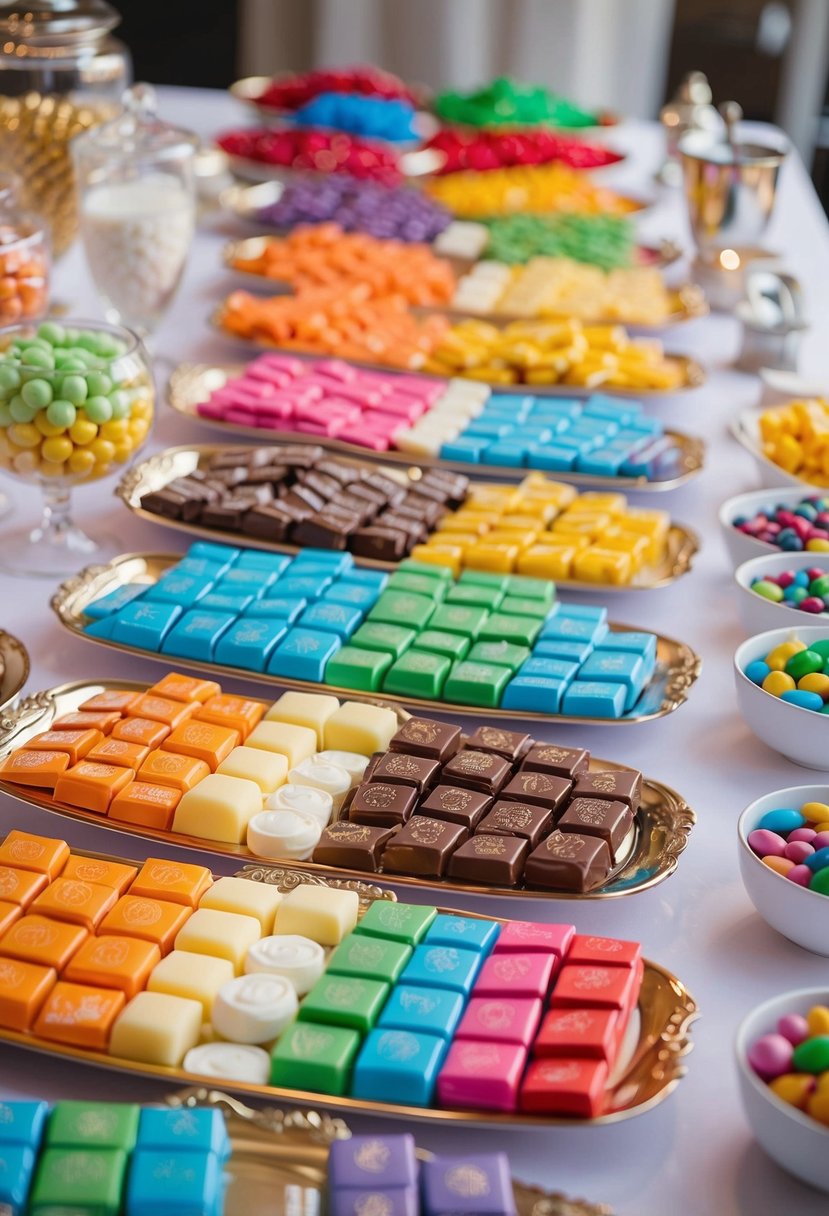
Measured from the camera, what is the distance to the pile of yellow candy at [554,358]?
192 centimetres

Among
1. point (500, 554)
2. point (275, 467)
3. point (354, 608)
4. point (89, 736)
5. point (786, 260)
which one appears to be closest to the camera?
point (89, 736)

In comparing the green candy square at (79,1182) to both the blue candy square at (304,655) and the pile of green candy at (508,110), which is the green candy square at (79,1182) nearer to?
the blue candy square at (304,655)

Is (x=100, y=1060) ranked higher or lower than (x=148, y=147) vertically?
lower

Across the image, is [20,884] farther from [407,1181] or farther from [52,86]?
[52,86]

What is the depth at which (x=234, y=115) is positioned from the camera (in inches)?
125

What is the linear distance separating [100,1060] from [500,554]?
75cm

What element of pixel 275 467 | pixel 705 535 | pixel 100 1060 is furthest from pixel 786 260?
pixel 100 1060

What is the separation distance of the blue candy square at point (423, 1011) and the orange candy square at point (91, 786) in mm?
307

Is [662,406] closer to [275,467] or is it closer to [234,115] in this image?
[275,467]

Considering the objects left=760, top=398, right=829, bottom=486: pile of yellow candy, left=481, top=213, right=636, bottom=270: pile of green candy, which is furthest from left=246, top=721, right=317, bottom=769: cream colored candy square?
left=481, top=213, right=636, bottom=270: pile of green candy

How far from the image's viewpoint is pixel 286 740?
3.76 ft

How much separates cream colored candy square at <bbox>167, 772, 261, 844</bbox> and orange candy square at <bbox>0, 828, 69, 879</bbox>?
94 millimetres

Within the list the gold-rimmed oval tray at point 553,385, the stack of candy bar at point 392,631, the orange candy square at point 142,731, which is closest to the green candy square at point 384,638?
the stack of candy bar at point 392,631

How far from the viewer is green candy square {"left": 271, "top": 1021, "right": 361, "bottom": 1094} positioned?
0.84 m
